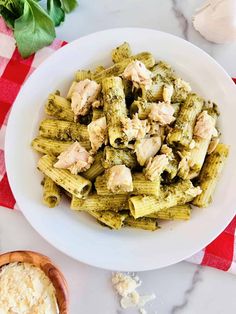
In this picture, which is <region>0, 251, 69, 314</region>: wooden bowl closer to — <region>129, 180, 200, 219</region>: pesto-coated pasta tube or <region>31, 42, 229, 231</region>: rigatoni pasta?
<region>31, 42, 229, 231</region>: rigatoni pasta

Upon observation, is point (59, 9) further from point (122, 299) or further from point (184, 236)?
point (122, 299)

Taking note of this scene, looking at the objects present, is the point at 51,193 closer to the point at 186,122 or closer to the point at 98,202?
the point at 98,202

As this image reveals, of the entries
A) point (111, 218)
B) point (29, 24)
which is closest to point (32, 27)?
point (29, 24)

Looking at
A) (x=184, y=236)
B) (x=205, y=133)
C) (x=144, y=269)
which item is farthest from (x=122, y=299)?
(x=205, y=133)

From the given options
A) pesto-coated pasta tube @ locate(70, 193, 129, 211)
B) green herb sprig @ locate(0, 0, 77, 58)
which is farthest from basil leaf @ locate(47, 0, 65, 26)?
pesto-coated pasta tube @ locate(70, 193, 129, 211)

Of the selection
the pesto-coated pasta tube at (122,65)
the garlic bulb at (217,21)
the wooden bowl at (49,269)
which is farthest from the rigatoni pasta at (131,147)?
the garlic bulb at (217,21)

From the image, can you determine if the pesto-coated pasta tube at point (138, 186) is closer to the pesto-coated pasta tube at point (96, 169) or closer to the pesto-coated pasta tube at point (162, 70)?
the pesto-coated pasta tube at point (96, 169)
